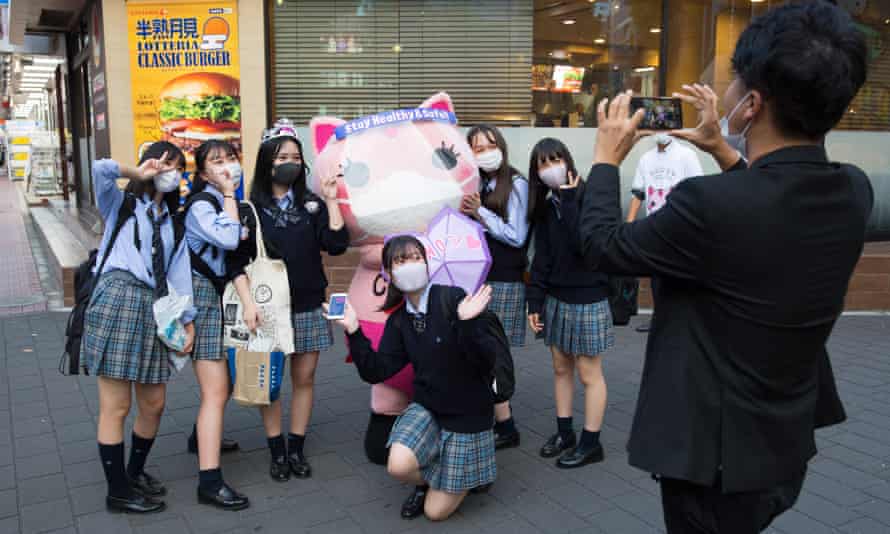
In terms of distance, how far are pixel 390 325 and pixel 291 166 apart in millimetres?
967

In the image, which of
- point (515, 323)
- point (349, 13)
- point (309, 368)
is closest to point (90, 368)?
point (309, 368)

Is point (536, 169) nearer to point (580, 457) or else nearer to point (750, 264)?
point (580, 457)

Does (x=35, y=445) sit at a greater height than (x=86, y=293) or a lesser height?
lesser

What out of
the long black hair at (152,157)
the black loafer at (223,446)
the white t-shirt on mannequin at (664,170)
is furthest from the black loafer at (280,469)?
the white t-shirt on mannequin at (664,170)

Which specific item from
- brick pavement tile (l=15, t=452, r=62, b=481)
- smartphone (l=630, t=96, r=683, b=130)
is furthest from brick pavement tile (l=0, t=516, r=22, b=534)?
smartphone (l=630, t=96, r=683, b=130)

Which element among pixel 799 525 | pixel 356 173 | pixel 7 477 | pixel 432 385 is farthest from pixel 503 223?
pixel 7 477

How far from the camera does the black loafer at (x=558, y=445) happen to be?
4.24 meters

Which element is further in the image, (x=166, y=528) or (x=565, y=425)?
(x=565, y=425)

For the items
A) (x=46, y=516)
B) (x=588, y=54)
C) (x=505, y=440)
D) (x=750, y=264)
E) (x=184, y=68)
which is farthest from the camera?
(x=588, y=54)

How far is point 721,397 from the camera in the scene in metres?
1.76

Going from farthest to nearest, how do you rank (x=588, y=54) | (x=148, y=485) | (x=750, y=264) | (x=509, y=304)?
(x=588, y=54) → (x=509, y=304) → (x=148, y=485) → (x=750, y=264)

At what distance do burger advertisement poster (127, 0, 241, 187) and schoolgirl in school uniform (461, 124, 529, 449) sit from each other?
474cm

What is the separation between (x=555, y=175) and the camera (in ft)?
12.9

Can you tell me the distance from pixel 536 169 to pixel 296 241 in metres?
1.36
